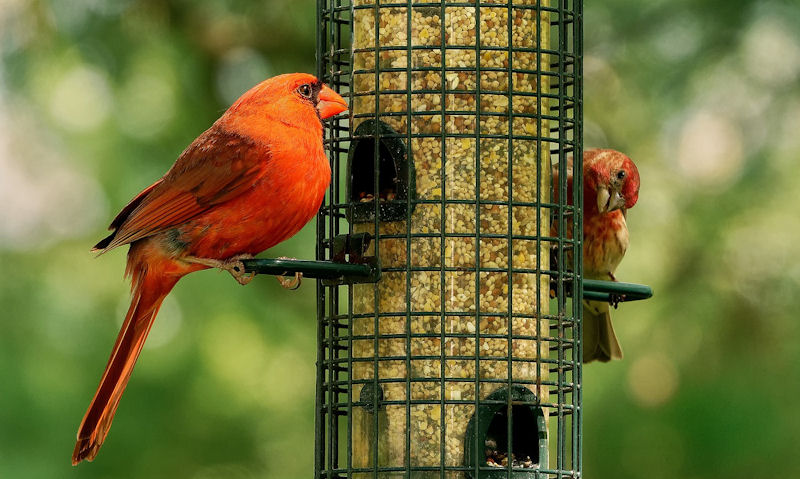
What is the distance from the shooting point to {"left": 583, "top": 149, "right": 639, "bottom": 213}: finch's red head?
9297 millimetres

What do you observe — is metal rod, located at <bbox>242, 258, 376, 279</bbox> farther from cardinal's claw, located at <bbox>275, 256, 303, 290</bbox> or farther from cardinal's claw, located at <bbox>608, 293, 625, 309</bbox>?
cardinal's claw, located at <bbox>608, 293, 625, 309</bbox>

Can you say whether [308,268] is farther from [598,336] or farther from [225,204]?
[598,336]

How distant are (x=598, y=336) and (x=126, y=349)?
287cm

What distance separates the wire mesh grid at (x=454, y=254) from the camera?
277 inches

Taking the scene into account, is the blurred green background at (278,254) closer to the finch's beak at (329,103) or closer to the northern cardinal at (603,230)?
the northern cardinal at (603,230)

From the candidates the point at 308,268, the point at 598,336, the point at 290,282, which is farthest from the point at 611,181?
the point at 308,268

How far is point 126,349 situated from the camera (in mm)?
7777

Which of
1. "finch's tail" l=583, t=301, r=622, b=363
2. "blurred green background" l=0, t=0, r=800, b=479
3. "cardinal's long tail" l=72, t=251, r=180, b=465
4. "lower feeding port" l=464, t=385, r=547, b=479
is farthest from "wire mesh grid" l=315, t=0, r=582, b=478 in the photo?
"blurred green background" l=0, t=0, r=800, b=479

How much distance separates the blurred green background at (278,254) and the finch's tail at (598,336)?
3.90 ft

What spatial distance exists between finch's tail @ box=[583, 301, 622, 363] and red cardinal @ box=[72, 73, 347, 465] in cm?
231

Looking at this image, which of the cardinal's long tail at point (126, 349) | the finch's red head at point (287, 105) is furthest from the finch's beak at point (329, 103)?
the cardinal's long tail at point (126, 349)

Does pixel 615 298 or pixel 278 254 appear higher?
pixel 278 254

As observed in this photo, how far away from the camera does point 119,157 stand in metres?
10.6

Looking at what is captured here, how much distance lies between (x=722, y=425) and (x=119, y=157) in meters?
4.24
